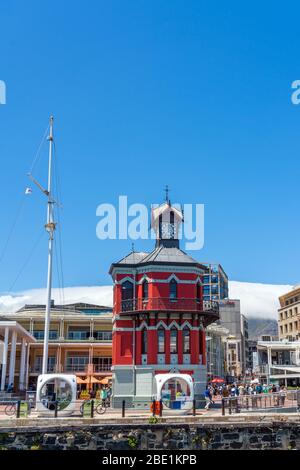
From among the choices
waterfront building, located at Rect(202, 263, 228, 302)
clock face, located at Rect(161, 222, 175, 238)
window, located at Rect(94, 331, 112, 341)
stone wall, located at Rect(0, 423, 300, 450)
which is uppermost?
waterfront building, located at Rect(202, 263, 228, 302)

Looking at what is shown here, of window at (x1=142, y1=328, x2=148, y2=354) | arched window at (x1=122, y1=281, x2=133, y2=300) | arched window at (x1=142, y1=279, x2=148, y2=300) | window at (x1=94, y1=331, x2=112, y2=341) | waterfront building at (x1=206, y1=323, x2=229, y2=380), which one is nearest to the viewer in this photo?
window at (x1=142, y1=328, x2=148, y2=354)

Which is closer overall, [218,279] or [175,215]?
[175,215]

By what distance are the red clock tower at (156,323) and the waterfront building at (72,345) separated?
85.3 ft

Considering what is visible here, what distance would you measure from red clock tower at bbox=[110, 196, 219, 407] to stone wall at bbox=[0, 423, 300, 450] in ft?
45.6

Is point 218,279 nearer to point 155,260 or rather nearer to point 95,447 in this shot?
point 155,260

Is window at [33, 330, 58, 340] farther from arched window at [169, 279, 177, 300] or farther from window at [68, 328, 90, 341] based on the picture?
arched window at [169, 279, 177, 300]

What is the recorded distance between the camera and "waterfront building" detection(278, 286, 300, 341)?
95625mm

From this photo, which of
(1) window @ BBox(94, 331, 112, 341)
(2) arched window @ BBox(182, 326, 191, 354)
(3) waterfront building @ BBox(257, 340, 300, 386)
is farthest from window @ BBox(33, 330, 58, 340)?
(2) arched window @ BBox(182, 326, 191, 354)

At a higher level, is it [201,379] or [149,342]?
[149,342]

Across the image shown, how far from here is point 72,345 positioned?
225 feet

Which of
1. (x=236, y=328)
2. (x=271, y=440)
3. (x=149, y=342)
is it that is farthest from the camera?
(x=236, y=328)

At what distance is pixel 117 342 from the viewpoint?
41.3 meters
